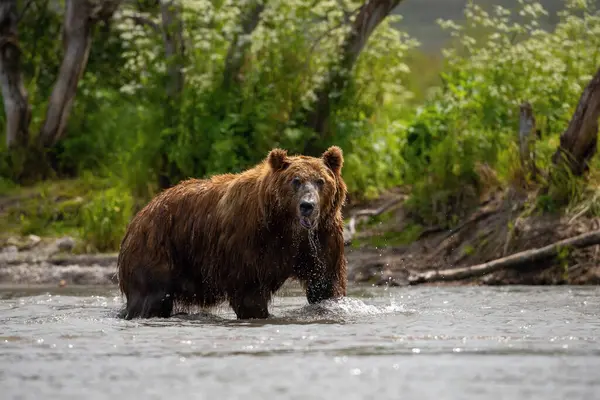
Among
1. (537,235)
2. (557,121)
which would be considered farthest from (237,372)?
(557,121)

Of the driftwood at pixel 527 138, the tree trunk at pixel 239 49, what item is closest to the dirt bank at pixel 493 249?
the driftwood at pixel 527 138

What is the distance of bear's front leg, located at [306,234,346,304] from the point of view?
920 cm

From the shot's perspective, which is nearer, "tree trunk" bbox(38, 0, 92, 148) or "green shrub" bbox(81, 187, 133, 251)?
"green shrub" bbox(81, 187, 133, 251)

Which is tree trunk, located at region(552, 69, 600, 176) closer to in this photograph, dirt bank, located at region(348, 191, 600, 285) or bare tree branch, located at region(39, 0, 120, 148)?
dirt bank, located at region(348, 191, 600, 285)

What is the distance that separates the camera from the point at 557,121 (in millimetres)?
14531

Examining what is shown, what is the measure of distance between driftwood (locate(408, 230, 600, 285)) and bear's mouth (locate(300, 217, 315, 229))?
13.3ft

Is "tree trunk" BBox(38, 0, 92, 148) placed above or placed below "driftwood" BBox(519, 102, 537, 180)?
above

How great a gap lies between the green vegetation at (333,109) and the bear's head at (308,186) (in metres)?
4.80

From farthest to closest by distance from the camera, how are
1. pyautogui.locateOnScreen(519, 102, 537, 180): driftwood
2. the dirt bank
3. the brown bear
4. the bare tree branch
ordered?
1. the bare tree branch
2. pyautogui.locateOnScreen(519, 102, 537, 180): driftwood
3. the dirt bank
4. the brown bear

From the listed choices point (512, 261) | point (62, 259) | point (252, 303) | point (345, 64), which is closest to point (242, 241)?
point (252, 303)

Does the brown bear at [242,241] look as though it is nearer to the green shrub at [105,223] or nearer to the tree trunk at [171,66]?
the green shrub at [105,223]

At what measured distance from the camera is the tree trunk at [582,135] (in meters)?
13.1

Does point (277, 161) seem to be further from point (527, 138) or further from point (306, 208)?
point (527, 138)

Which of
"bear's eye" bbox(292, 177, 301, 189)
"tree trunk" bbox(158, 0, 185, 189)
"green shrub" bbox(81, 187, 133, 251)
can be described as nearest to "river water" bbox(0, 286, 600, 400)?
"bear's eye" bbox(292, 177, 301, 189)
